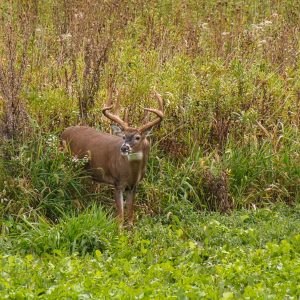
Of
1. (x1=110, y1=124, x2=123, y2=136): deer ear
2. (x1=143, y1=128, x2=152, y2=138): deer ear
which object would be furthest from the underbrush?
(x1=143, y1=128, x2=152, y2=138): deer ear

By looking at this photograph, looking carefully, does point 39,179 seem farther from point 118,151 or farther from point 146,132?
point 146,132

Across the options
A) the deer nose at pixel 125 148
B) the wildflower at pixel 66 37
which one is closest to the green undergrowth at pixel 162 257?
the deer nose at pixel 125 148

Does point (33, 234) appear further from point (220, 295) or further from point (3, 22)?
point (3, 22)

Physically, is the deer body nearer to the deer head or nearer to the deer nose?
the deer head

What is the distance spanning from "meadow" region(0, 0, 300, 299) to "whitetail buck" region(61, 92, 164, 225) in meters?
0.19

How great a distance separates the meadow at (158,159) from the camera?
817cm

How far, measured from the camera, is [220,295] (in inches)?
296

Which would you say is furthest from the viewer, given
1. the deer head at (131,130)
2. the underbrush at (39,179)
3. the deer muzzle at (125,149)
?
the deer head at (131,130)

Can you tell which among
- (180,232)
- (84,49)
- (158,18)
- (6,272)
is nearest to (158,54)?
(84,49)

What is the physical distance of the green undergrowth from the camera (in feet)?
24.7

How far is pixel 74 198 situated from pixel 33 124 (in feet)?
3.08

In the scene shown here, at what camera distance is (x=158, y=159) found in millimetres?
11289

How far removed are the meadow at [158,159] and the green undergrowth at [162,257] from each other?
0.02 metres

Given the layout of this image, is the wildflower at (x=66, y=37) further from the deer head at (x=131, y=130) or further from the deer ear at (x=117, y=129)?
the deer ear at (x=117, y=129)
